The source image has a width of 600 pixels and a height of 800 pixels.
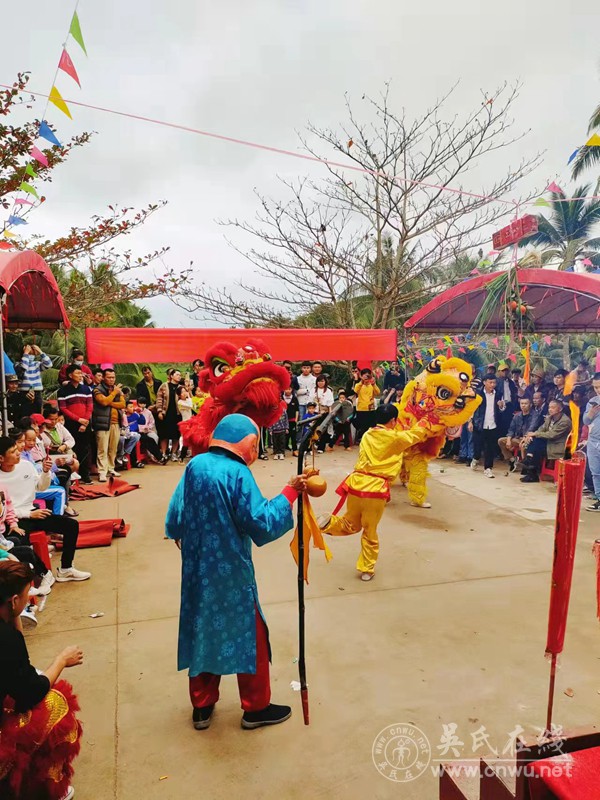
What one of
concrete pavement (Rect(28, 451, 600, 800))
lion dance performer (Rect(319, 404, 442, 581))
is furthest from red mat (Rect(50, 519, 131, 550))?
lion dance performer (Rect(319, 404, 442, 581))

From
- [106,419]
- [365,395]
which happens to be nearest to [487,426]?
[365,395]

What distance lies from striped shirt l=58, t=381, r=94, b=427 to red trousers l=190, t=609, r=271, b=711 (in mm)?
5577

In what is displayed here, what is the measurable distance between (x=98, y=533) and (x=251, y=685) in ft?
10.7

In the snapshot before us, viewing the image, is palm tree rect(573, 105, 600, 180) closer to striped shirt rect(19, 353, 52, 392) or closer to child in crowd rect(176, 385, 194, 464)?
child in crowd rect(176, 385, 194, 464)

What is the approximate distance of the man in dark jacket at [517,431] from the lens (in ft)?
27.3

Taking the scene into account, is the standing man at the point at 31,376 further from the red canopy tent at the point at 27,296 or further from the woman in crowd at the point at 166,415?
the woman in crowd at the point at 166,415

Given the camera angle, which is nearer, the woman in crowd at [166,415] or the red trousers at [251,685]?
the red trousers at [251,685]

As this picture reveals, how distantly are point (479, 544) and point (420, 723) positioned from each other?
A: 276 centimetres

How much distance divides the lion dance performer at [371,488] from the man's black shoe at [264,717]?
170 cm

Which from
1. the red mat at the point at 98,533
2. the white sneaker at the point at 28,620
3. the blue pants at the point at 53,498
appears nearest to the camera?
the white sneaker at the point at 28,620

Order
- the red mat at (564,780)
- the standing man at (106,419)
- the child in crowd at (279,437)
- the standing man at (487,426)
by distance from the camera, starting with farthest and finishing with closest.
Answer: the child in crowd at (279,437) < the standing man at (487,426) < the standing man at (106,419) < the red mat at (564,780)

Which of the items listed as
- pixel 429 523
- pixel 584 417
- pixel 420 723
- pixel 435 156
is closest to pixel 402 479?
pixel 429 523

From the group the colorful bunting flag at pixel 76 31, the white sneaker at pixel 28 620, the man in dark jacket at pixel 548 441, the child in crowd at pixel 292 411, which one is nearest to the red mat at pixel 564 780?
the white sneaker at pixel 28 620

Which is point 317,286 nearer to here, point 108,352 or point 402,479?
point 108,352
